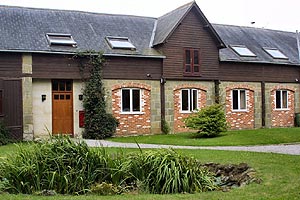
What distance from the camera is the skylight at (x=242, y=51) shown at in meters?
27.1

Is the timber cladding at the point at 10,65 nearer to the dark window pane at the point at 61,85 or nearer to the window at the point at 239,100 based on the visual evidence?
the dark window pane at the point at 61,85

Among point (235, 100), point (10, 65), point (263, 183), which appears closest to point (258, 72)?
point (235, 100)

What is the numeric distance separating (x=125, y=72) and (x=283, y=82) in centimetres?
1175

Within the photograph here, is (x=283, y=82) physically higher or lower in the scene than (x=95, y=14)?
lower

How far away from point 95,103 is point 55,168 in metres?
13.2

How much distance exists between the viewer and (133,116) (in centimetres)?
2342

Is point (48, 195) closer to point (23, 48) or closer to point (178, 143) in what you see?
point (178, 143)

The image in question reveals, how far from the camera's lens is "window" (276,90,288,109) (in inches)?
1131

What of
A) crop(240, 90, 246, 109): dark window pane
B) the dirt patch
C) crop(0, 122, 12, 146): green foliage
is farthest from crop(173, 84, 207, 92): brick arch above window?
the dirt patch

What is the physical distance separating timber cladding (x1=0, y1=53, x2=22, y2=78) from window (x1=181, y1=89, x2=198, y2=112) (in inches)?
368

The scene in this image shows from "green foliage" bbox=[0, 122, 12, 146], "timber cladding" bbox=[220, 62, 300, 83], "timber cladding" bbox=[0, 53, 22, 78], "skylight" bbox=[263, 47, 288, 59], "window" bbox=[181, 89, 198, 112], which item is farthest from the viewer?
"skylight" bbox=[263, 47, 288, 59]

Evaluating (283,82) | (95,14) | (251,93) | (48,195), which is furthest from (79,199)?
(283,82)

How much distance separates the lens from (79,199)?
23.7 ft

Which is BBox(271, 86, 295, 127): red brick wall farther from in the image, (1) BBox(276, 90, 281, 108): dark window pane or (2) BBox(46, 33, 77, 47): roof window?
(2) BBox(46, 33, 77, 47): roof window
